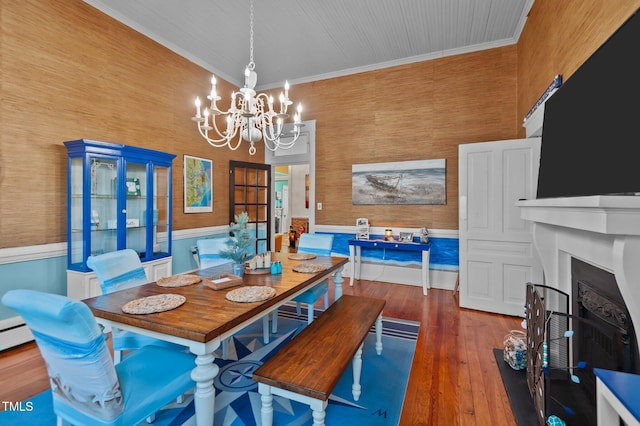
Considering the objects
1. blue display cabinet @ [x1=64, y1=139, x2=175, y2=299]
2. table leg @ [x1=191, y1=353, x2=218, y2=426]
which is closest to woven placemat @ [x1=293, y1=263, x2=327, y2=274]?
table leg @ [x1=191, y1=353, x2=218, y2=426]

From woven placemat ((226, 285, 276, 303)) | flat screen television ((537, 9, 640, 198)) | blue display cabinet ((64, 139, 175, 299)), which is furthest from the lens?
blue display cabinet ((64, 139, 175, 299))

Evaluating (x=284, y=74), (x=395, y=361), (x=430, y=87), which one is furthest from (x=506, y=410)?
(x=284, y=74)

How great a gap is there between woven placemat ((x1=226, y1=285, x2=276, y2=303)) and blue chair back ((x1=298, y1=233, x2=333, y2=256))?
5.01ft

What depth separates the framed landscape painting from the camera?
4379mm

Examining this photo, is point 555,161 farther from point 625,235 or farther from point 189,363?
point 189,363

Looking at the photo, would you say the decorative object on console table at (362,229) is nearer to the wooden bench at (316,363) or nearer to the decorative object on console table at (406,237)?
the decorative object on console table at (406,237)

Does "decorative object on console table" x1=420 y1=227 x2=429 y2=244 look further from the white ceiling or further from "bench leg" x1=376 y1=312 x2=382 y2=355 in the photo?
the white ceiling

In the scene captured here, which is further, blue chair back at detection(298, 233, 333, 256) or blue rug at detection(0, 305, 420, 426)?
blue chair back at detection(298, 233, 333, 256)

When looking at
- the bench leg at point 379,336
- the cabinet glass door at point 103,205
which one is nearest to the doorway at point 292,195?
the cabinet glass door at point 103,205

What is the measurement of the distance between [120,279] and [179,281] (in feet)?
1.34

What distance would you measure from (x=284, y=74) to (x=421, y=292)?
4.38 m

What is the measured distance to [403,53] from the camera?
4430mm

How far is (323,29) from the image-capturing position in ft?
12.5

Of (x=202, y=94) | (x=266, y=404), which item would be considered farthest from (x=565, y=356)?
(x=202, y=94)
